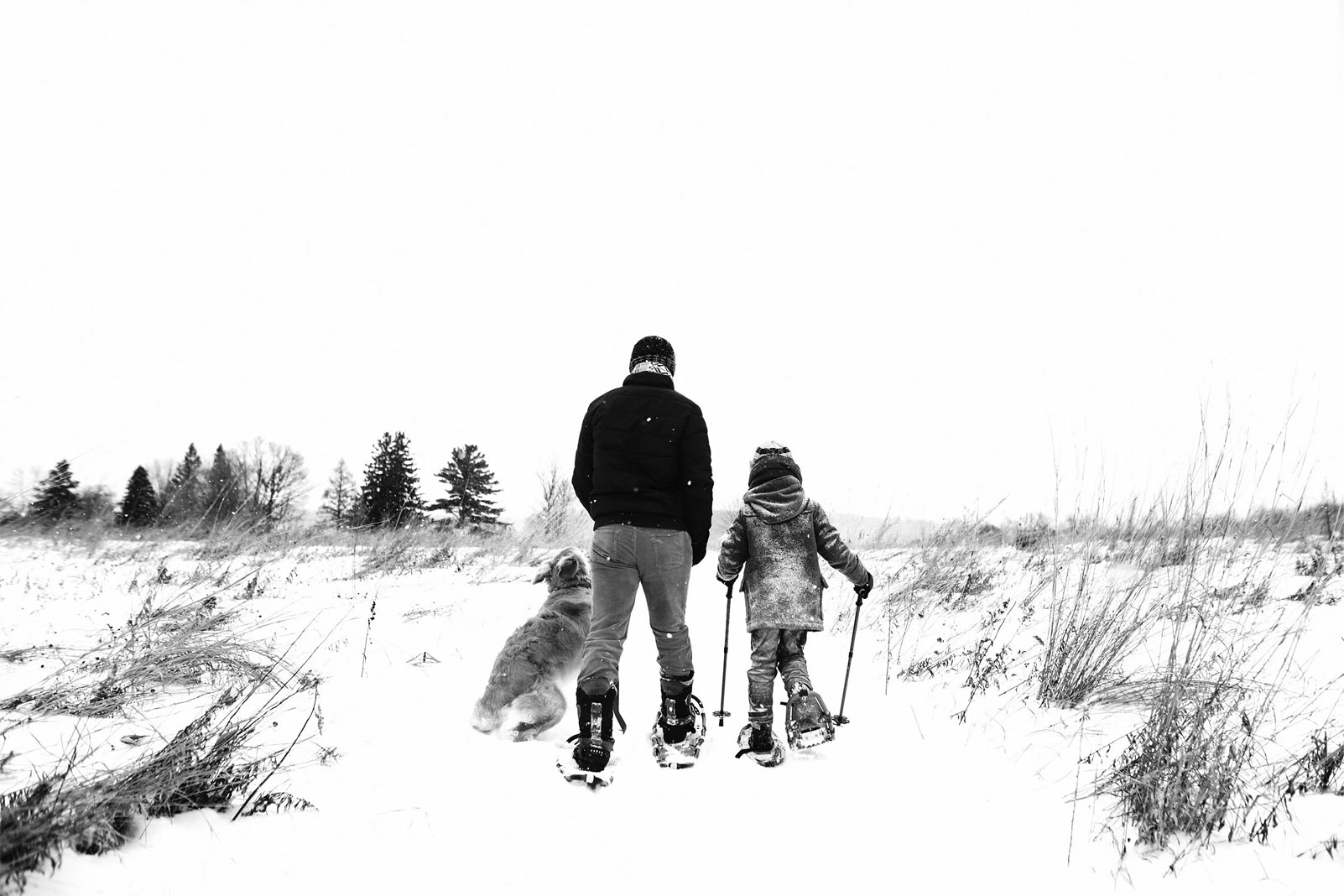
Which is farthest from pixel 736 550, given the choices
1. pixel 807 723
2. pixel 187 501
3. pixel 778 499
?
pixel 187 501

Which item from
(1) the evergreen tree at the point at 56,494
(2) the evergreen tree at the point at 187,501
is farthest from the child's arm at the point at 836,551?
(2) the evergreen tree at the point at 187,501

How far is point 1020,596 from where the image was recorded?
6281mm

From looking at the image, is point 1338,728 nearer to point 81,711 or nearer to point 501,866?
point 501,866

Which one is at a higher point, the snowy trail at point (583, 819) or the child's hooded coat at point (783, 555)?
the child's hooded coat at point (783, 555)

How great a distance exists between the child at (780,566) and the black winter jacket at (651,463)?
1.41 ft

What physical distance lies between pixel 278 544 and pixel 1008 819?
1211 centimetres

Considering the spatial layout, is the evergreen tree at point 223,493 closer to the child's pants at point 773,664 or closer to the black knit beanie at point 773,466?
the black knit beanie at point 773,466

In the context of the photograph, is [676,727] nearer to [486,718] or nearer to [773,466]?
[486,718]

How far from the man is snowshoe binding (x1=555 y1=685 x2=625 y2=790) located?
0.08 metres

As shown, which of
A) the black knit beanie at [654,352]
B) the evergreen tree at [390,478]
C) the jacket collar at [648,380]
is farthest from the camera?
the evergreen tree at [390,478]

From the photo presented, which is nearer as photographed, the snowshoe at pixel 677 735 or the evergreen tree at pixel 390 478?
the snowshoe at pixel 677 735

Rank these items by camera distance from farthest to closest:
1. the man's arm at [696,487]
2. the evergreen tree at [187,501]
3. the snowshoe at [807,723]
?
the evergreen tree at [187,501] < the man's arm at [696,487] < the snowshoe at [807,723]

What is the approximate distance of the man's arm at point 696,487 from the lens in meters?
3.73

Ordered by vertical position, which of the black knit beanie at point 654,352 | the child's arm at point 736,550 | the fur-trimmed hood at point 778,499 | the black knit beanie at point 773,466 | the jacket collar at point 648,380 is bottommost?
the child's arm at point 736,550
